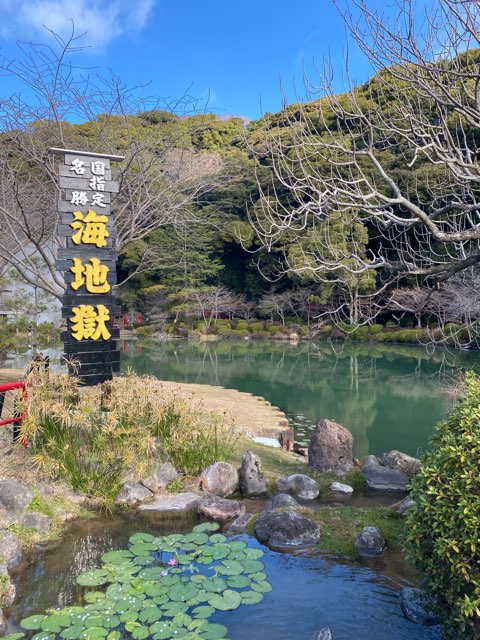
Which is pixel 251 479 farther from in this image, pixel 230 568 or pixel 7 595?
pixel 7 595

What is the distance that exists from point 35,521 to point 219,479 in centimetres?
149

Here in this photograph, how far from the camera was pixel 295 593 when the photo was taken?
110 inches

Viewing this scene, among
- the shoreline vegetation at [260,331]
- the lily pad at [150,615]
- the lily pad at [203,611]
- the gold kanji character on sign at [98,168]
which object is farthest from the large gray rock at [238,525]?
the shoreline vegetation at [260,331]

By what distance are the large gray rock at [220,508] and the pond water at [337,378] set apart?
3.42 m

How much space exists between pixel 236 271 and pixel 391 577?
28066 millimetres

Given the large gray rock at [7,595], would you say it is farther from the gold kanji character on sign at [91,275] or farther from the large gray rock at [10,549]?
the gold kanji character on sign at [91,275]

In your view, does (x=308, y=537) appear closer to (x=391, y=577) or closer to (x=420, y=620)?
(x=391, y=577)

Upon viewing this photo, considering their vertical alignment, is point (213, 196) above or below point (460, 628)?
above

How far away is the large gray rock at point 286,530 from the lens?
11.2ft

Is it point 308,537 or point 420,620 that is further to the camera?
point 308,537

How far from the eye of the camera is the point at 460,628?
1996 mm

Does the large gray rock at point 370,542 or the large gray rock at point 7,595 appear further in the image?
the large gray rock at point 370,542

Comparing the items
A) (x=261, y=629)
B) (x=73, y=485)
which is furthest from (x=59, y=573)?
(x=261, y=629)

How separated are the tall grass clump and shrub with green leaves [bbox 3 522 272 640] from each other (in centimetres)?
80
